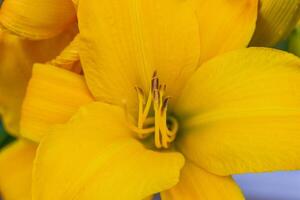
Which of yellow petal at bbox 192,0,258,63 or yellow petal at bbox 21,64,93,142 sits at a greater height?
yellow petal at bbox 192,0,258,63

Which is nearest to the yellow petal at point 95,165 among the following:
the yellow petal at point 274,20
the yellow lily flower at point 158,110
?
the yellow lily flower at point 158,110

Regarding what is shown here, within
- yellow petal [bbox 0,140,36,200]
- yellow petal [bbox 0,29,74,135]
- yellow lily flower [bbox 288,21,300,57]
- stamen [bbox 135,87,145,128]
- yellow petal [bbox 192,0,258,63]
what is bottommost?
yellow petal [bbox 0,140,36,200]

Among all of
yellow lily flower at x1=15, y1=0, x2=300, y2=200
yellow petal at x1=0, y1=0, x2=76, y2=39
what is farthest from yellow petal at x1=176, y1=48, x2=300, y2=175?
yellow petal at x1=0, y1=0, x2=76, y2=39

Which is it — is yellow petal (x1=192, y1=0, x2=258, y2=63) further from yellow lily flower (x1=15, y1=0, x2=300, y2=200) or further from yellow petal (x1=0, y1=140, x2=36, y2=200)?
yellow petal (x1=0, y1=140, x2=36, y2=200)

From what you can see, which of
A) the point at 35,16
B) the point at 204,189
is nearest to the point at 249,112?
the point at 204,189

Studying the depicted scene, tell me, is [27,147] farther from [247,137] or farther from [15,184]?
[247,137]
